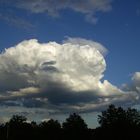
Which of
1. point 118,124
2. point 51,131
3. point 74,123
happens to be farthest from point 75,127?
point 118,124

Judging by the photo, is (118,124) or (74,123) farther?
(74,123)

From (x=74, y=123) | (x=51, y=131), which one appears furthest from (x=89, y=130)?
(x=51, y=131)

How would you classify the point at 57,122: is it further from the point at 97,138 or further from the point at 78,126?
the point at 97,138

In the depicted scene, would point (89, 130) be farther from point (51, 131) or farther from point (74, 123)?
point (51, 131)

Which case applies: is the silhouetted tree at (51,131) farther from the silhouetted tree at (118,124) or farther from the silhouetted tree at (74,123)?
the silhouetted tree at (118,124)

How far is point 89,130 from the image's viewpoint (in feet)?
427

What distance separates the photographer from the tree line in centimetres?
11081

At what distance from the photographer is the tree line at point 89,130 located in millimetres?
110812

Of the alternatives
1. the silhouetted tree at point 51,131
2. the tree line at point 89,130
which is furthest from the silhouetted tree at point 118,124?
the silhouetted tree at point 51,131

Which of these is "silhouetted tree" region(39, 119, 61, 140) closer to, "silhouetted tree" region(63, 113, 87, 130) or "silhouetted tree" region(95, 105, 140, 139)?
"silhouetted tree" region(63, 113, 87, 130)

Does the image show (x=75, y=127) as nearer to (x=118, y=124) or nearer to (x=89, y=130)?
(x=89, y=130)

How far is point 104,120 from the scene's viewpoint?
125438 millimetres

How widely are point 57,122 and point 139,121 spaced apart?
117 ft

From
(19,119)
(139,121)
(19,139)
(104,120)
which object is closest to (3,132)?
(19,119)
